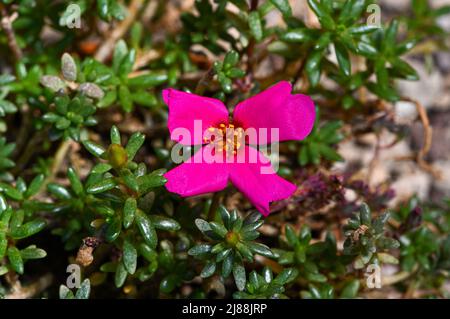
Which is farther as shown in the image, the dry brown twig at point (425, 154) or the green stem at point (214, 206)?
the dry brown twig at point (425, 154)

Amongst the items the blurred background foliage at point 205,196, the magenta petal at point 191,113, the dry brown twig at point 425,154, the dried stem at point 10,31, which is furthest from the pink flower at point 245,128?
the dry brown twig at point 425,154

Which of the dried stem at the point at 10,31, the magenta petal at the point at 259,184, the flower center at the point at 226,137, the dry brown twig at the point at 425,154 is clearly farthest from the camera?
the dry brown twig at the point at 425,154

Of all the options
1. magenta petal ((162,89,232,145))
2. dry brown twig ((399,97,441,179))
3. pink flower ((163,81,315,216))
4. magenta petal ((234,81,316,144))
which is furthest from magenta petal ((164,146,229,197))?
dry brown twig ((399,97,441,179))

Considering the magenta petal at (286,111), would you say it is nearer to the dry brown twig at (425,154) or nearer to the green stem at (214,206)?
the green stem at (214,206)

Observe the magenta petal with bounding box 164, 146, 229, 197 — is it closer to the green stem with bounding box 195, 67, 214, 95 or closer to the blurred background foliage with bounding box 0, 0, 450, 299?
the blurred background foliage with bounding box 0, 0, 450, 299

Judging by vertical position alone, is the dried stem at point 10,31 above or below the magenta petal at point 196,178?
above

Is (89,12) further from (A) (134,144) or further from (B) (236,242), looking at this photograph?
(B) (236,242)
